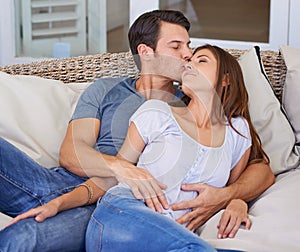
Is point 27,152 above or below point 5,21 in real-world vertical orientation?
below

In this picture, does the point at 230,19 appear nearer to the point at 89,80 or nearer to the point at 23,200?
the point at 89,80

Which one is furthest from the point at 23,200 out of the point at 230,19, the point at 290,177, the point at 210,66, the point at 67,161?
the point at 230,19

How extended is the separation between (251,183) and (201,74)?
1.10 ft

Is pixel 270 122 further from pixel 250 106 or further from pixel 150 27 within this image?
pixel 150 27

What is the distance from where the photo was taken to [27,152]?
214 cm

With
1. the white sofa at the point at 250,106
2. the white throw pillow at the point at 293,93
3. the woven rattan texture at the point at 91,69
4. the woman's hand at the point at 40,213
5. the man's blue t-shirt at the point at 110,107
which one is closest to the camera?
the woman's hand at the point at 40,213

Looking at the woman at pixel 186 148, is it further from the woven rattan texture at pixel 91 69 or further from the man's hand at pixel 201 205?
the woven rattan texture at pixel 91 69

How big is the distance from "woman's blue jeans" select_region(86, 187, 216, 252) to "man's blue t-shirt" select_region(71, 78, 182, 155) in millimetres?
273

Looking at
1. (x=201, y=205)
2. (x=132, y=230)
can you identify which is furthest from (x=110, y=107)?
(x=132, y=230)

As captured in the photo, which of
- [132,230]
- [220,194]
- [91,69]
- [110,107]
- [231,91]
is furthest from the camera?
[91,69]

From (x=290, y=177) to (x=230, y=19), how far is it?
1.22m

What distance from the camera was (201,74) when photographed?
201cm

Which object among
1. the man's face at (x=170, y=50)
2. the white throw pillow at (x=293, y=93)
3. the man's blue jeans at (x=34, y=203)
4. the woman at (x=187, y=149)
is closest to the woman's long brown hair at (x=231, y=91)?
the woman at (x=187, y=149)

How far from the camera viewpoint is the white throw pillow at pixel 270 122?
2.26m
